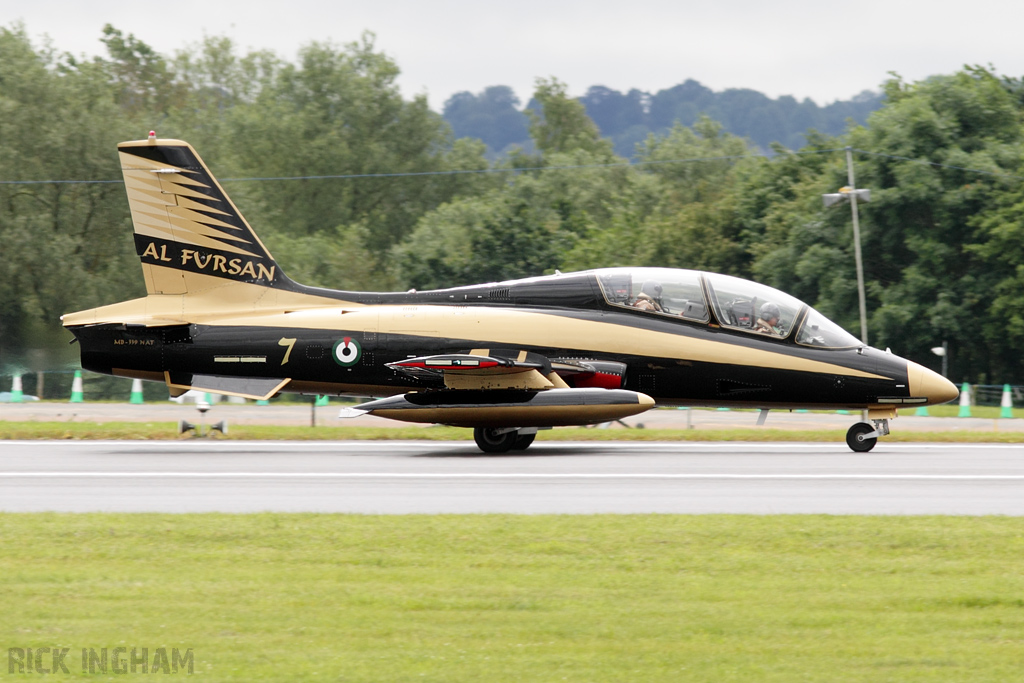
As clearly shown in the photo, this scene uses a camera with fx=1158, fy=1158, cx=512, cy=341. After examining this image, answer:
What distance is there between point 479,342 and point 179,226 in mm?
5089

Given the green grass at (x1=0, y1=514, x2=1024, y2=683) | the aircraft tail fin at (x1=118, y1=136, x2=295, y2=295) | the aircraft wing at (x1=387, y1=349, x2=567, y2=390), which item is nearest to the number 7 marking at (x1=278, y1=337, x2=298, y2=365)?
the aircraft tail fin at (x1=118, y1=136, x2=295, y2=295)

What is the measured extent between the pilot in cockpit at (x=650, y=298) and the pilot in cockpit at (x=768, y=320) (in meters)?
1.41

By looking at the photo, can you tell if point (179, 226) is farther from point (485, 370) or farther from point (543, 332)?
point (543, 332)

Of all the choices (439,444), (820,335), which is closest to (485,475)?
(439,444)

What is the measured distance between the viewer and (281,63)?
9688cm

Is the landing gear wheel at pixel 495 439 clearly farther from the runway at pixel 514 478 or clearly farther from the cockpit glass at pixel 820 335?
the cockpit glass at pixel 820 335

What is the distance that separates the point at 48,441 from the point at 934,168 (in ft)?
116

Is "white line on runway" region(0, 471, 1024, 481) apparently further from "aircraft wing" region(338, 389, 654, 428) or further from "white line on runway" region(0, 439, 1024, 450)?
"white line on runway" region(0, 439, 1024, 450)

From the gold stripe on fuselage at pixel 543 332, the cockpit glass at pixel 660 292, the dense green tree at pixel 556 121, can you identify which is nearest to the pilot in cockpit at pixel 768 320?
the gold stripe on fuselage at pixel 543 332

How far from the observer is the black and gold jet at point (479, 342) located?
1611 cm

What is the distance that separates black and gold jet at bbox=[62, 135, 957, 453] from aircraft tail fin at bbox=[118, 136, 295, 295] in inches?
0.9

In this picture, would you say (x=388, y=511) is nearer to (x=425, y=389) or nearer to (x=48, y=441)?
(x=425, y=389)

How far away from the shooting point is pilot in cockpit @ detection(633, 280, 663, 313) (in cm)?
1658

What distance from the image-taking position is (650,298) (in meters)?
16.6
